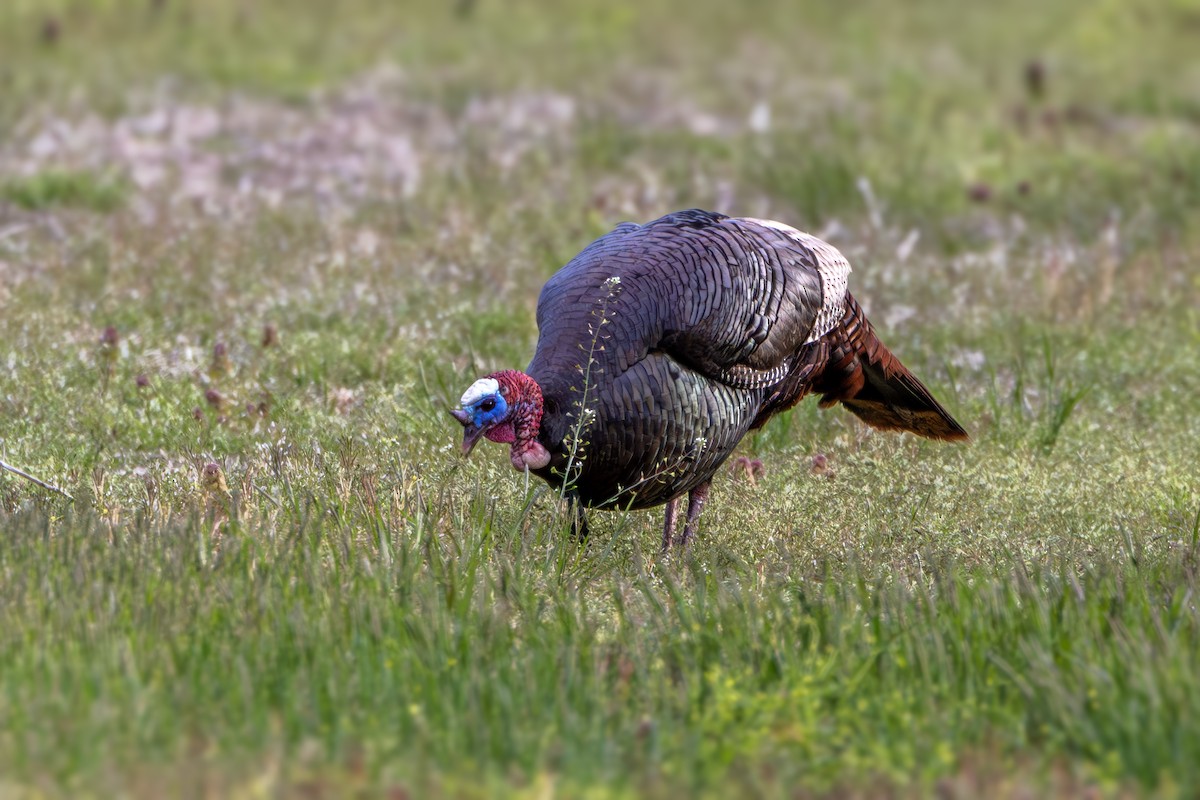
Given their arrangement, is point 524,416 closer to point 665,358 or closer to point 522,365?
point 665,358

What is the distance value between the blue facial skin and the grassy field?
12.2 inches

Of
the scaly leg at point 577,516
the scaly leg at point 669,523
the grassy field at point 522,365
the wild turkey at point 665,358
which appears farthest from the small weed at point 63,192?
the scaly leg at point 577,516

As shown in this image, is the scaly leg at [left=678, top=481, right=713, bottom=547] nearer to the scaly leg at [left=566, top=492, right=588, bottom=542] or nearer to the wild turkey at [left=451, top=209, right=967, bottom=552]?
the wild turkey at [left=451, top=209, right=967, bottom=552]

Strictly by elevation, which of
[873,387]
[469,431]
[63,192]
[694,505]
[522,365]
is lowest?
[63,192]

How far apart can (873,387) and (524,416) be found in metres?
1.90

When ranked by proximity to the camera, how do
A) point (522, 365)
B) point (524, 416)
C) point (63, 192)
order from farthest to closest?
1. point (63, 192)
2. point (522, 365)
3. point (524, 416)

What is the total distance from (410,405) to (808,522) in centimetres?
177

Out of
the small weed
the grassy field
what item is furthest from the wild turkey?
the small weed

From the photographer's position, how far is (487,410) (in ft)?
14.9

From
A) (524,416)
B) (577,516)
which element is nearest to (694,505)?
(577,516)

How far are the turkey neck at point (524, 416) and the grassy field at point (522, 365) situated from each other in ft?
0.78

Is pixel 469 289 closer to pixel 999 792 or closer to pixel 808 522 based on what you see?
pixel 808 522

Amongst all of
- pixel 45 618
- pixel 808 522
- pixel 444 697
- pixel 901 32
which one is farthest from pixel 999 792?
pixel 901 32

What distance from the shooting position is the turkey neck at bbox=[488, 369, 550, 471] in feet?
15.1
